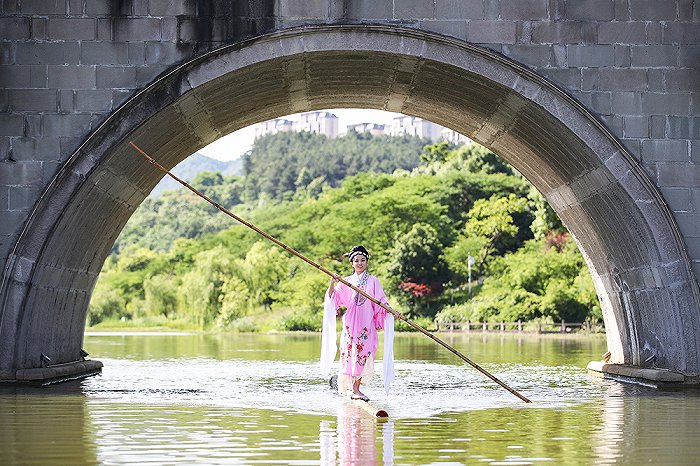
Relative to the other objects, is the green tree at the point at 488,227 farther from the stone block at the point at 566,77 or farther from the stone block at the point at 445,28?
the stone block at the point at 445,28

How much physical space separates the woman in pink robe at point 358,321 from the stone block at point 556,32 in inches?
119

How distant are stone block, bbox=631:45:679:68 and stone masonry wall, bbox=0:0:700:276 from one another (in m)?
0.01

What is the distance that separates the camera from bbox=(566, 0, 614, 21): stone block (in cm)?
1338

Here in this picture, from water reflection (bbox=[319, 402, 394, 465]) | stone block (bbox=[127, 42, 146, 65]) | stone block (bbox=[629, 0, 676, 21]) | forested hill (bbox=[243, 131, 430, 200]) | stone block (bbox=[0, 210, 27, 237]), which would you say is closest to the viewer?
water reflection (bbox=[319, 402, 394, 465])

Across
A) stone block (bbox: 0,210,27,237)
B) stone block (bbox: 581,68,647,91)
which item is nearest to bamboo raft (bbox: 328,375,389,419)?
stone block (bbox: 0,210,27,237)

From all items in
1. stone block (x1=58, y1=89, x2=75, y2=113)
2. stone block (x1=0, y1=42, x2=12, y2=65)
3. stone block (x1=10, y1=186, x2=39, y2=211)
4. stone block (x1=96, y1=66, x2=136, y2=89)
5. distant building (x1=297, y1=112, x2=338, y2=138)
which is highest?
distant building (x1=297, y1=112, x2=338, y2=138)

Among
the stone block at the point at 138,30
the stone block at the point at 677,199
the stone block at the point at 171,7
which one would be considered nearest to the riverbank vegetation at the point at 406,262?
the stone block at the point at 677,199

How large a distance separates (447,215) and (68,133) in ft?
150

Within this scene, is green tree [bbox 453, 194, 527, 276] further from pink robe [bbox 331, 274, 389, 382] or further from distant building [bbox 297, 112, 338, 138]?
distant building [bbox 297, 112, 338, 138]

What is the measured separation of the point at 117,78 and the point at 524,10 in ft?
13.7

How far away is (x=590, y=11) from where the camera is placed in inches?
527

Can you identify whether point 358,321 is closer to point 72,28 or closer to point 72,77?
point 72,77


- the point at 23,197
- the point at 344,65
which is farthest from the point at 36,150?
the point at 344,65

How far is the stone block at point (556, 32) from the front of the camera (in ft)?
43.5
